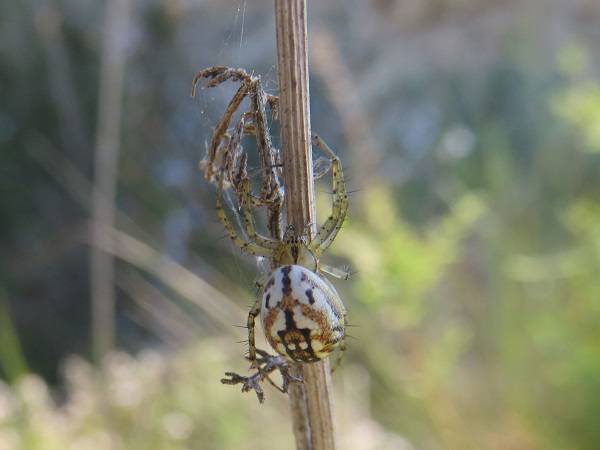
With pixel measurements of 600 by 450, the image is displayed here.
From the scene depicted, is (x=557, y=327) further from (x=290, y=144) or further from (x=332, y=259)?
(x=290, y=144)

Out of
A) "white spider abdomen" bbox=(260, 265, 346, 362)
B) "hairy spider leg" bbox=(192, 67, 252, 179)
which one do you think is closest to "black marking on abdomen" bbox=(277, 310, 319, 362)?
"white spider abdomen" bbox=(260, 265, 346, 362)

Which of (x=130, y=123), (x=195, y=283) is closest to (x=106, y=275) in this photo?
(x=195, y=283)

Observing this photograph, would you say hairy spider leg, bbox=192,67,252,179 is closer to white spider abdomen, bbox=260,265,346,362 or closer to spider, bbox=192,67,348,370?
spider, bbox=192,67,348,370

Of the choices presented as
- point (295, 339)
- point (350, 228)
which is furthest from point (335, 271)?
point (350, 228)

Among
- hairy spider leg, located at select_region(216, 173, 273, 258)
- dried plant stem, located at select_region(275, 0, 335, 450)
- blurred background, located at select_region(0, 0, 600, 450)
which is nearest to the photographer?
dried plant stem, located at select_region(275, 0, 335, 450)

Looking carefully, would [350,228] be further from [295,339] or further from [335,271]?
[295,339]

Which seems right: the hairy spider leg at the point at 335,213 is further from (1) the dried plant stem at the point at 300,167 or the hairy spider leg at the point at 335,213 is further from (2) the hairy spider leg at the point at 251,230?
(1) the dried plant stem at the point at 300,167

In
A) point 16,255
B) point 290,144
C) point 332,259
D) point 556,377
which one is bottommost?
point 290,144

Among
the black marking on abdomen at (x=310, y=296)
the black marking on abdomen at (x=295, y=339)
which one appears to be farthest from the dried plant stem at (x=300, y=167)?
the black marking on abdomen at (x=310, y=296)
